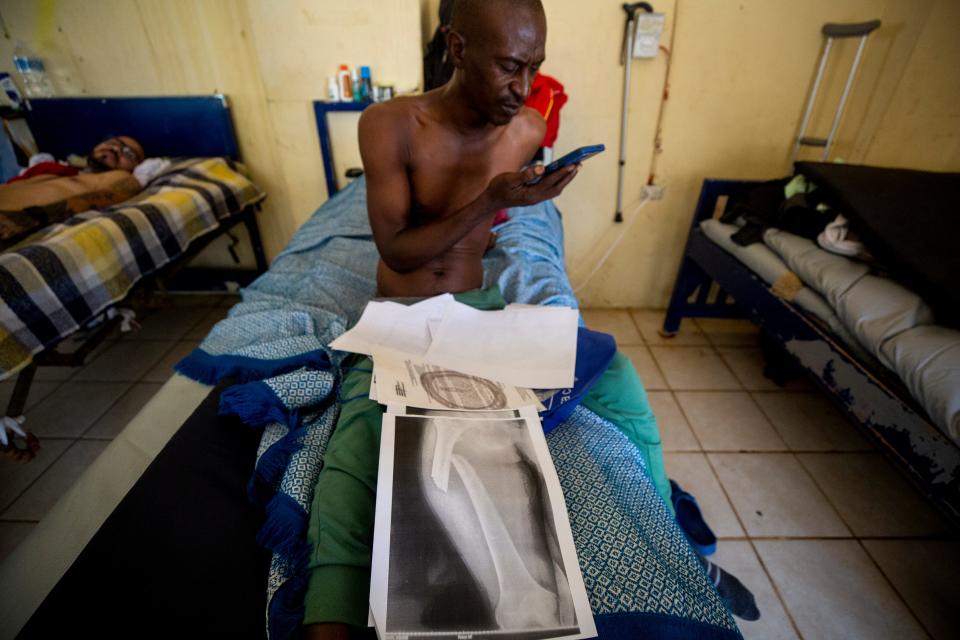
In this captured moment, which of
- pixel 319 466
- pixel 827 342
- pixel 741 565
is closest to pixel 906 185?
pixel 827 342

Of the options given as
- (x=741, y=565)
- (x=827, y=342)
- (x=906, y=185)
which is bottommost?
(x=741, y=565)

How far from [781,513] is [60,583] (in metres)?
1.59

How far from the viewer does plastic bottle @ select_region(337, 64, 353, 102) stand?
1.84 m

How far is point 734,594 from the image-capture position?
1056mm

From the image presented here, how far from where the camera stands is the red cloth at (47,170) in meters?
1.77

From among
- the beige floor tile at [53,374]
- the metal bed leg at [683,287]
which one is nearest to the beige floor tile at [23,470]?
the beige floor tile at [53,374]

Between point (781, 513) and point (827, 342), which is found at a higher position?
point (827, 342)

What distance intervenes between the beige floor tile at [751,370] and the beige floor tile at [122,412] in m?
2.39

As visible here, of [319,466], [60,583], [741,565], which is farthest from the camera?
[741,565]

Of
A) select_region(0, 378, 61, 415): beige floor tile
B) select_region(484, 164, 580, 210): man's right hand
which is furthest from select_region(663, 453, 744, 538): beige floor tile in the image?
select_region(0, 378, 61, 415): beige floor tile

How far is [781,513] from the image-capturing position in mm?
1264

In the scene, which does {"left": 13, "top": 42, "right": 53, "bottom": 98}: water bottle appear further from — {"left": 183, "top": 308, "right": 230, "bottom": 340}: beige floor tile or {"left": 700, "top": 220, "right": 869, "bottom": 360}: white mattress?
{"left": 700, "top": 220, "right": 869, "bottom": 360}: white mattress

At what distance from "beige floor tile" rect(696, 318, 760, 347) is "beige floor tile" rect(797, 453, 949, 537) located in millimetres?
708

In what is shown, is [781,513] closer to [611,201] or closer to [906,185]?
[906,185]
